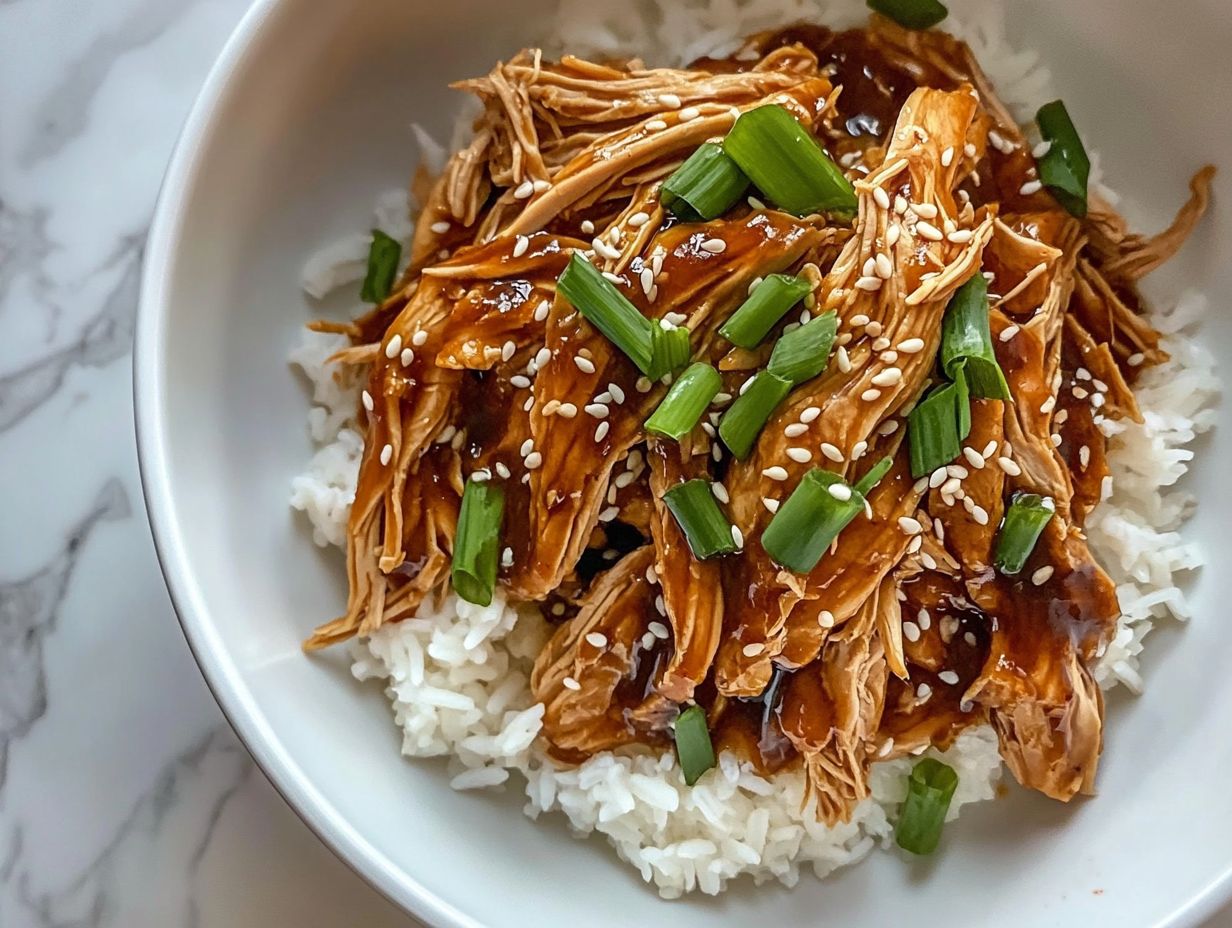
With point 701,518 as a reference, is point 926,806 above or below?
below

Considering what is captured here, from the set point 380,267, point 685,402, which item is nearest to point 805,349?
point 685,402

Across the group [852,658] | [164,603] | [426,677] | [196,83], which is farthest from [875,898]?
[196,83]

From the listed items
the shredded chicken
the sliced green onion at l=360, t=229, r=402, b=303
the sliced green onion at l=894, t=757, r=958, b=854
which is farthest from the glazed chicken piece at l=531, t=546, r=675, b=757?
the sliced green onion at l=360, t=229, r=402, b=303

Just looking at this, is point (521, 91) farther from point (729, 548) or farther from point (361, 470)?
point (729, 548)

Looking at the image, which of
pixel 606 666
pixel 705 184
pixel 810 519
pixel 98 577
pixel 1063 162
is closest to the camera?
pixel 810 519

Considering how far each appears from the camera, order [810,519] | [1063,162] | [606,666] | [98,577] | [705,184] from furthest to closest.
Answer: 1. [98,577]
2. [1063,162]
3. [606,666]
4. [705,184]
5. [810,519]

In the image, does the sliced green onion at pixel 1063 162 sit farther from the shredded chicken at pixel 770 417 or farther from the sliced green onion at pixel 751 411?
the sliced green onion at pixel 751 411

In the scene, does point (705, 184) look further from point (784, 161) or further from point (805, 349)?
point (805, 349)

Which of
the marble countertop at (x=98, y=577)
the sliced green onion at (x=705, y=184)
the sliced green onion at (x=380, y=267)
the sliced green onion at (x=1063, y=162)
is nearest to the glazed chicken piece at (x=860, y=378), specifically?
the sliced green onion at (x=705, y=184)

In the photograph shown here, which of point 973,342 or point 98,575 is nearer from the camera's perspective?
point 973,342
